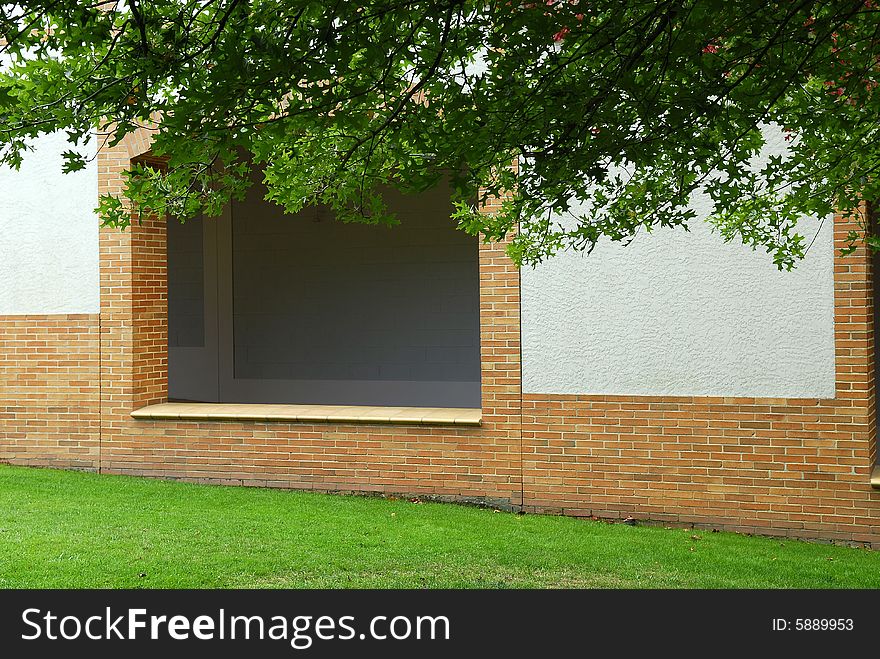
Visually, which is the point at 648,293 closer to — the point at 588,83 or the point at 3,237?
the point at 588,83

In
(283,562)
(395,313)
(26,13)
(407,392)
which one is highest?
(26,13)

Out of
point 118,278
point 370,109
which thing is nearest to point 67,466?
point 118,278

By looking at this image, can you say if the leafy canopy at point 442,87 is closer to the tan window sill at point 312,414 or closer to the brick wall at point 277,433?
the brick wall at point 277,433

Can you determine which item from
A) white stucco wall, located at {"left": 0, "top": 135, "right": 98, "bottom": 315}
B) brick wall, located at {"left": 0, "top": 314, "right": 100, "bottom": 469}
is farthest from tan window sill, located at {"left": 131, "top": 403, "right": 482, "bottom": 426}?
white stucco wall, located at {"left": 0, "top": 135, "right": 98, "bottom": 315}

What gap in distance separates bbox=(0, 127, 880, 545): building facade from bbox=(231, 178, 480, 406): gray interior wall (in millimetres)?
111

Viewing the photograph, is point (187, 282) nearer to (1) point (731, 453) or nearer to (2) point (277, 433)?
(2) point (277, 433)

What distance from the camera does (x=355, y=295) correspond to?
43.5 feet

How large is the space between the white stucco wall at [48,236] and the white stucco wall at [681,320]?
4.48 m

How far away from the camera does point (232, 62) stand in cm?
347

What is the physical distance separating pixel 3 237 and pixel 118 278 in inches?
55.9

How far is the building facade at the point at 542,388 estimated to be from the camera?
820cm

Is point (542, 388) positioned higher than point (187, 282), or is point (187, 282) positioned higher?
point (187, 282)

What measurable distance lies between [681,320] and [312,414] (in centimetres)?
352

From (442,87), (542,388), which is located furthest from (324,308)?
(442,87)
